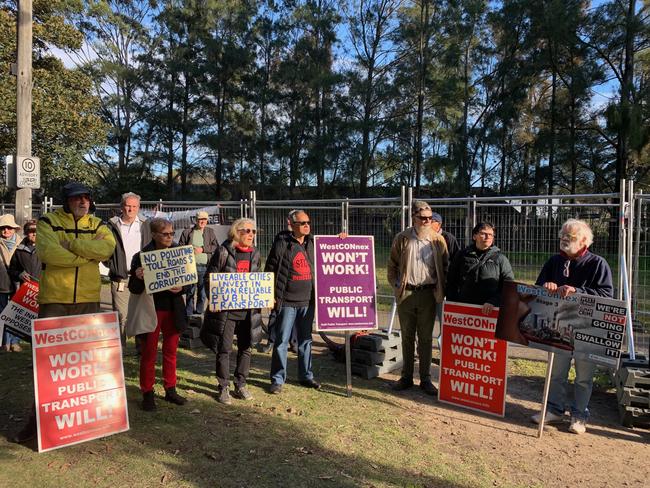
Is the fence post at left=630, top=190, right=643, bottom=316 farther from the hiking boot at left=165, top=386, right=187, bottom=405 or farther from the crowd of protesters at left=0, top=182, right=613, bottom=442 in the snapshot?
the hiking boot at left=165, top=386, right=187, bottom=405

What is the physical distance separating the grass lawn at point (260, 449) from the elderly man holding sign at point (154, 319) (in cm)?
25

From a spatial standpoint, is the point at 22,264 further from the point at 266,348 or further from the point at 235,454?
the point at 235,454

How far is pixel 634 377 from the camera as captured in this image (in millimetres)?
4645

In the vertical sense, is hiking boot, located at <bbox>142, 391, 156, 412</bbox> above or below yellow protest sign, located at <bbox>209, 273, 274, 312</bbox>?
below

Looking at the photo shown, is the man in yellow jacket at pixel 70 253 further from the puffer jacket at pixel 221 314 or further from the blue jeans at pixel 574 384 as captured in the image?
the blue jeans at pixel 574 384

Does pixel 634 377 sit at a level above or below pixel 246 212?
below

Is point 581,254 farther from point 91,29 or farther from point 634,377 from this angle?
point 91,29

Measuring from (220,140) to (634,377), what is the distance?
1362 inches

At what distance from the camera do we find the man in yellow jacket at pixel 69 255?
13.1ft

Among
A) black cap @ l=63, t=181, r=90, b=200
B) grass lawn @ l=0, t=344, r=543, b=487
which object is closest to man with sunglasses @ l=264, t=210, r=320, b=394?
grass lawn @ l=0, t=344, r=543, b=487

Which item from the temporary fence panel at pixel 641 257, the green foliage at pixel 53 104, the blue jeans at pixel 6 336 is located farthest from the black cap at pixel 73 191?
the green foliage at pixel 53 104

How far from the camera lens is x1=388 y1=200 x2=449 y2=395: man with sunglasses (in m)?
5.39

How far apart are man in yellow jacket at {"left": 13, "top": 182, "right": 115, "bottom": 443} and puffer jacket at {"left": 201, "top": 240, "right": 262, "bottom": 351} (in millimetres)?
1090

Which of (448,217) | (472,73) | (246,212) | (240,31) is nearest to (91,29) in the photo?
(240,31)
